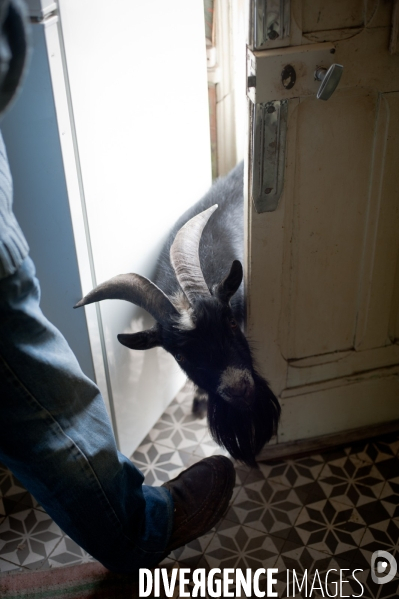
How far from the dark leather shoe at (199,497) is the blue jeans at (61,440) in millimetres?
129

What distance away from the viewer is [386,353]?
186cm

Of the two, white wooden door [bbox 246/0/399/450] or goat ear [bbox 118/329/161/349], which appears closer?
white wooden door [bbox 246/0/399/450]

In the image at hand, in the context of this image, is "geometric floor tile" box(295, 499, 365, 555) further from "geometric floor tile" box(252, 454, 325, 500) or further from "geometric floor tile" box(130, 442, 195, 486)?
"geometric floor tile" box(130, 442, 195, 486)

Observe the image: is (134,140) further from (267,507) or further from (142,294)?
(267,507)

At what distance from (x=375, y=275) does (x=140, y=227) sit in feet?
2.48

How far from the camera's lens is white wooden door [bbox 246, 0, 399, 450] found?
4.35 ft

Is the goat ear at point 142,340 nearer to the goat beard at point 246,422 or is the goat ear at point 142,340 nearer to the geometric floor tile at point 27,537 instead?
the goat beard at point 246,422

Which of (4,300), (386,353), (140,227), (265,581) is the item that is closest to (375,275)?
(386,353)

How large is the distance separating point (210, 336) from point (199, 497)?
472mm

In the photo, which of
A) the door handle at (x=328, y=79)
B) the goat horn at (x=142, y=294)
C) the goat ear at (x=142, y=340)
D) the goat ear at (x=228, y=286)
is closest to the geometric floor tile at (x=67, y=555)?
the goat ear at (x=142, y=340)

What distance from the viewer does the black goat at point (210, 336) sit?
5.06 feet

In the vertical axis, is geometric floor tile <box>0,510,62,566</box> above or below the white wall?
below

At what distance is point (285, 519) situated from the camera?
1.70m

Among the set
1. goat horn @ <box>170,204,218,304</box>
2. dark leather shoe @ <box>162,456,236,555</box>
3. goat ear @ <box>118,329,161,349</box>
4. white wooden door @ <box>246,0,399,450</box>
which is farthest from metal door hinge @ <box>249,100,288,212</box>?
dark leather shoe @ <box>162,456,236,555</box>
